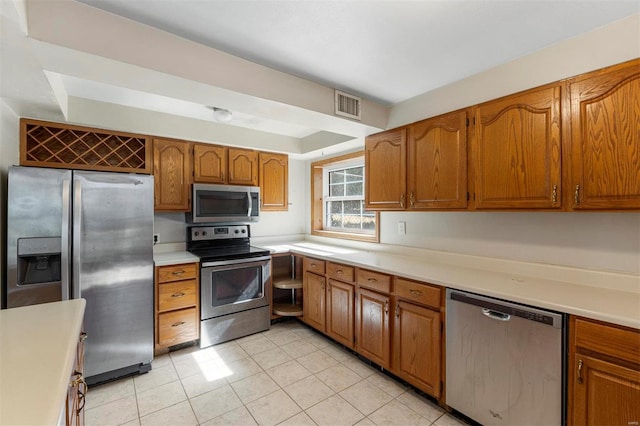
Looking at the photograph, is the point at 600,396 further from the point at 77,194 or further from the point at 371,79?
the point at 77,194

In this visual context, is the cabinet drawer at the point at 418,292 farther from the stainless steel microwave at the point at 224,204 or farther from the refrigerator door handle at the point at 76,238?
the refrigerator door handle at the point at 76,238

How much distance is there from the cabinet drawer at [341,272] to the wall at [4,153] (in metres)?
2.41

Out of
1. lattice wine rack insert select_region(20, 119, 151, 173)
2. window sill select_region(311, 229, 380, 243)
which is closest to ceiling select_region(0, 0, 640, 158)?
lattice wine rack insert select_region(20, 119, 151, 173)

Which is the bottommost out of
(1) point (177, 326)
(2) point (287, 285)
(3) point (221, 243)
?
(1) point (177, 326)

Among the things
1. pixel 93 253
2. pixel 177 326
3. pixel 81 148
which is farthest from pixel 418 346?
pixel 81 148

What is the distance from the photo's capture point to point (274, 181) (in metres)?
3.74

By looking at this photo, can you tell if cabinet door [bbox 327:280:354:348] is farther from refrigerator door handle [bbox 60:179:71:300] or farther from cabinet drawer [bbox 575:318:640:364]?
refrigerator door handle [bbox 60:179:71:300]

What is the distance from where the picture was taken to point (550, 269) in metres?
1.85

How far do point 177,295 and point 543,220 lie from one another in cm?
305

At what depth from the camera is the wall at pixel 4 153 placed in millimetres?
1892

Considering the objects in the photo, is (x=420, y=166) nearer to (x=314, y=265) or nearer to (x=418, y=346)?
(x=418, y=346)

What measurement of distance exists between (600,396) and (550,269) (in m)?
0.77

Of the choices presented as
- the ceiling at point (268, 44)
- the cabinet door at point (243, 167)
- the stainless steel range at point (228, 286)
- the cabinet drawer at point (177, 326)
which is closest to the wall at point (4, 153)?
the ceiling at point (268, 44)

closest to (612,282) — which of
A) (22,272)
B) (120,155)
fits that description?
(22,272)
